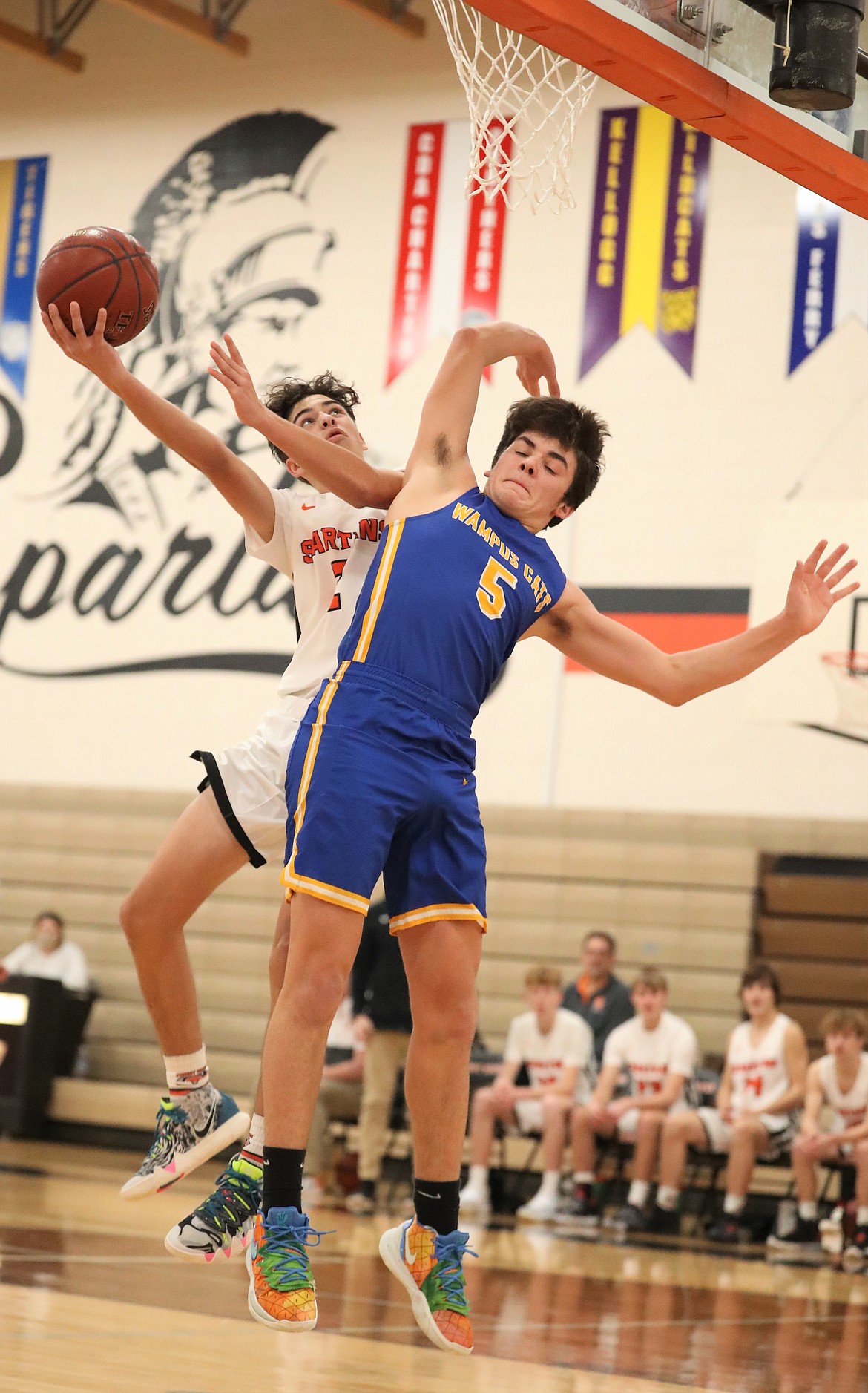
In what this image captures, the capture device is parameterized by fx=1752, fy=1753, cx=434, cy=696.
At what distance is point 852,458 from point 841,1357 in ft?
25.1

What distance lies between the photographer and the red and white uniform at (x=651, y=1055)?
1081cm

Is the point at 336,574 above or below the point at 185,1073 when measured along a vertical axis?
above

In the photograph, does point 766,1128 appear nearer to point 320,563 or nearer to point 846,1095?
point 846,1095

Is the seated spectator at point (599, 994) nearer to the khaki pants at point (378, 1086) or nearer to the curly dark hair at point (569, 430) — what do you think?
the khaki pants at point (378, 1086)

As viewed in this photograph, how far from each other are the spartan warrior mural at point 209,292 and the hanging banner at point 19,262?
87 centimetres

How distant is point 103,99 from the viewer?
16000mm

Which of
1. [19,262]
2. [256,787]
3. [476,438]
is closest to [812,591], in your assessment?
[256,787]

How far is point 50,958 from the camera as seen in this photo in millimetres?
13969

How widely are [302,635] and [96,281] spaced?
3.97 feet

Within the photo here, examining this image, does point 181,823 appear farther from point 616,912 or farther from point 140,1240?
point 616,912

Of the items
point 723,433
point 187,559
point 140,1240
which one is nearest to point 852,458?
point 723,433

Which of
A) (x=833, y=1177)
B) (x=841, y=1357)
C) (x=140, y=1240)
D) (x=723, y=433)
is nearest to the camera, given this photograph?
(x=841, y=1357)

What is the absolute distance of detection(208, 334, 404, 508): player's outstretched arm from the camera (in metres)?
4.42

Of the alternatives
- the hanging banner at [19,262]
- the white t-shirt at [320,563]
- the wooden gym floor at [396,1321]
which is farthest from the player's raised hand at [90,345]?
the hanging banner at [19,262]
